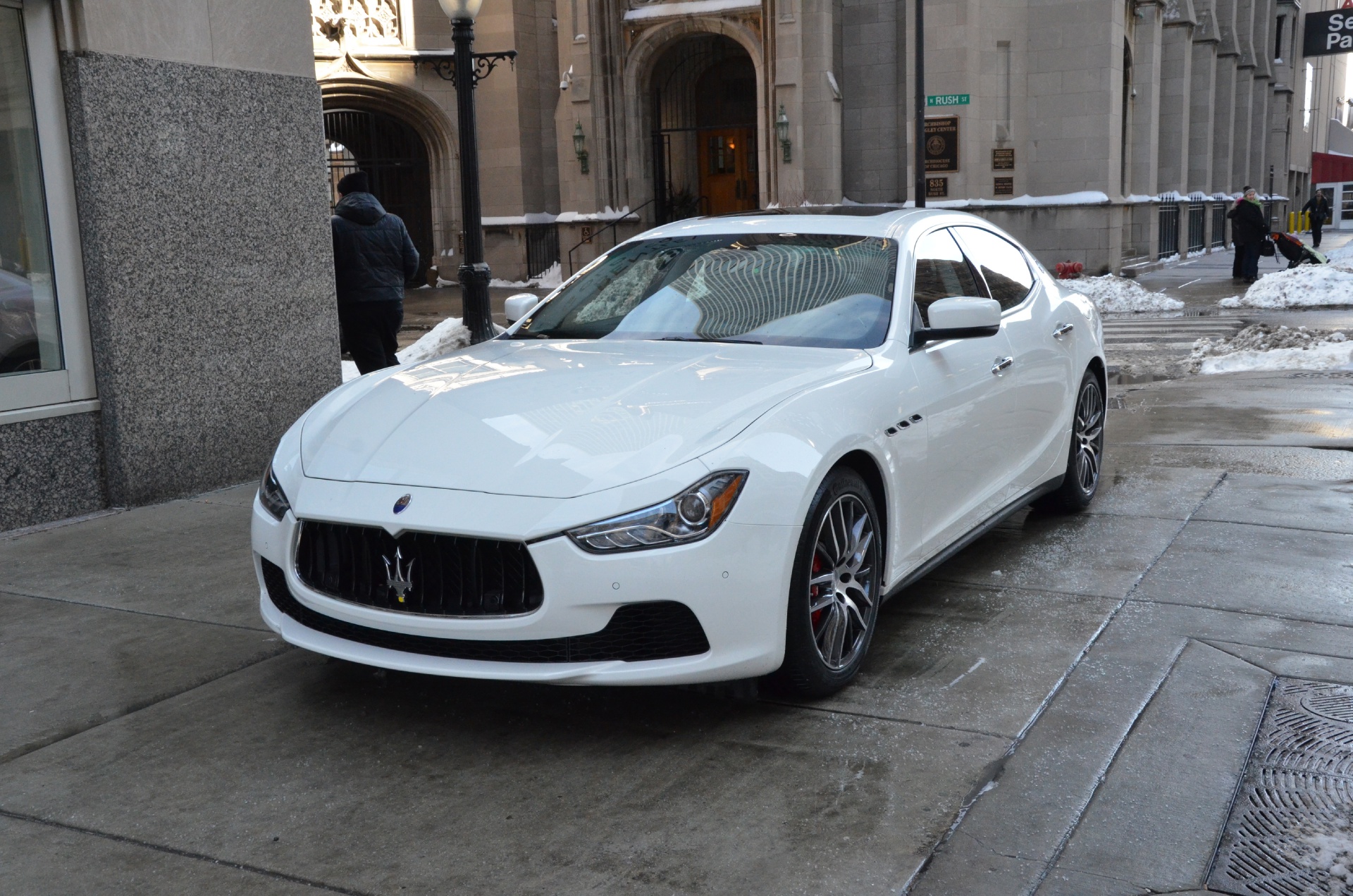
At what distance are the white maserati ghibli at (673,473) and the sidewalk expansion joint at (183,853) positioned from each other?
2.53 ft

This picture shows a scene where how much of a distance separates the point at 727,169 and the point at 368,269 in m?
22.3

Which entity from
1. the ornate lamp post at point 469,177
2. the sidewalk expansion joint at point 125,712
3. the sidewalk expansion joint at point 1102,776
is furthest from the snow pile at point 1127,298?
the sidewalk expansion joint at point 125,712

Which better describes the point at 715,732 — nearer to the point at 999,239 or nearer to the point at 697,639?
the point at 697,639

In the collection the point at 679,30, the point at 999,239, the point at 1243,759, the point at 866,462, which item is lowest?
the point at 1243,759

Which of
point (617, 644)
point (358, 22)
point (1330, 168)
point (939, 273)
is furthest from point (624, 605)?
point (1330, 168)

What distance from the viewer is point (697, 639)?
3771 millimetres

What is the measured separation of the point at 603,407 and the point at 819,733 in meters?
1.20

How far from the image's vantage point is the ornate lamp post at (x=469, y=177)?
1147 centimetres

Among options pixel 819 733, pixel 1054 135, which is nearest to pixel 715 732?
pixel 819 733

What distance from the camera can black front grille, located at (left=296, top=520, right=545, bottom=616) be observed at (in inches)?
146

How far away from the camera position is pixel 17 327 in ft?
22.6

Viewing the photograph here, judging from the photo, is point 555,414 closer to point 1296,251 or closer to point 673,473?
point 673,473

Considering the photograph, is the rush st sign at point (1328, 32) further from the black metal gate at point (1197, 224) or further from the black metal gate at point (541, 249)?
the black metal gate at point (541, 249)

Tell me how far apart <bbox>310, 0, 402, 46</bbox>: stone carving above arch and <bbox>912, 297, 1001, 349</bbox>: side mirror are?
25.7 metres
